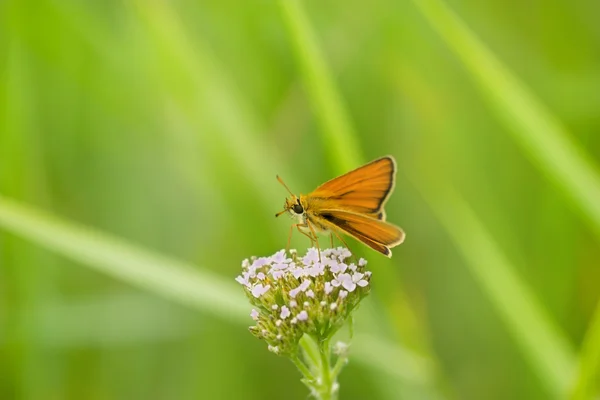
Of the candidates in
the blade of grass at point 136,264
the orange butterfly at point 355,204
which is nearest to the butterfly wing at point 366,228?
the orange butterfly at point 355,204

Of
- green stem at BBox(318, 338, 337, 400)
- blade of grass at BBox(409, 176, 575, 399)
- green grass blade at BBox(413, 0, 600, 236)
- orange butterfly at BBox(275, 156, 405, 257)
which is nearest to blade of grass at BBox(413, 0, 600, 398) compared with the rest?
green grass blade at BBox(413, 0, 600, 236)

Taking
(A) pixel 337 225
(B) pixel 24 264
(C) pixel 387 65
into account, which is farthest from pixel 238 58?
(A) pixel 337 225

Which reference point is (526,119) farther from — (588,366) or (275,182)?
(275,182)

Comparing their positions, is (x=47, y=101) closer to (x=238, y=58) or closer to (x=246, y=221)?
(x=238, y=58)

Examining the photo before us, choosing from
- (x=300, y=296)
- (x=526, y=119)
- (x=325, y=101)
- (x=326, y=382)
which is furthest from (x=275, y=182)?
(x=326, y=382)

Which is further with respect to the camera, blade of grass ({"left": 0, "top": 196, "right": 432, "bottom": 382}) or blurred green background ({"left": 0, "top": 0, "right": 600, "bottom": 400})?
blurred green background ({"left": 0, "top": 0, "right": 600, "bottom": 400})

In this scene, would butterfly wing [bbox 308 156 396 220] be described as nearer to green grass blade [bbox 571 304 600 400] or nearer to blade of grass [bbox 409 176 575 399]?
green grass blade [bbox 571 304 600 400]
